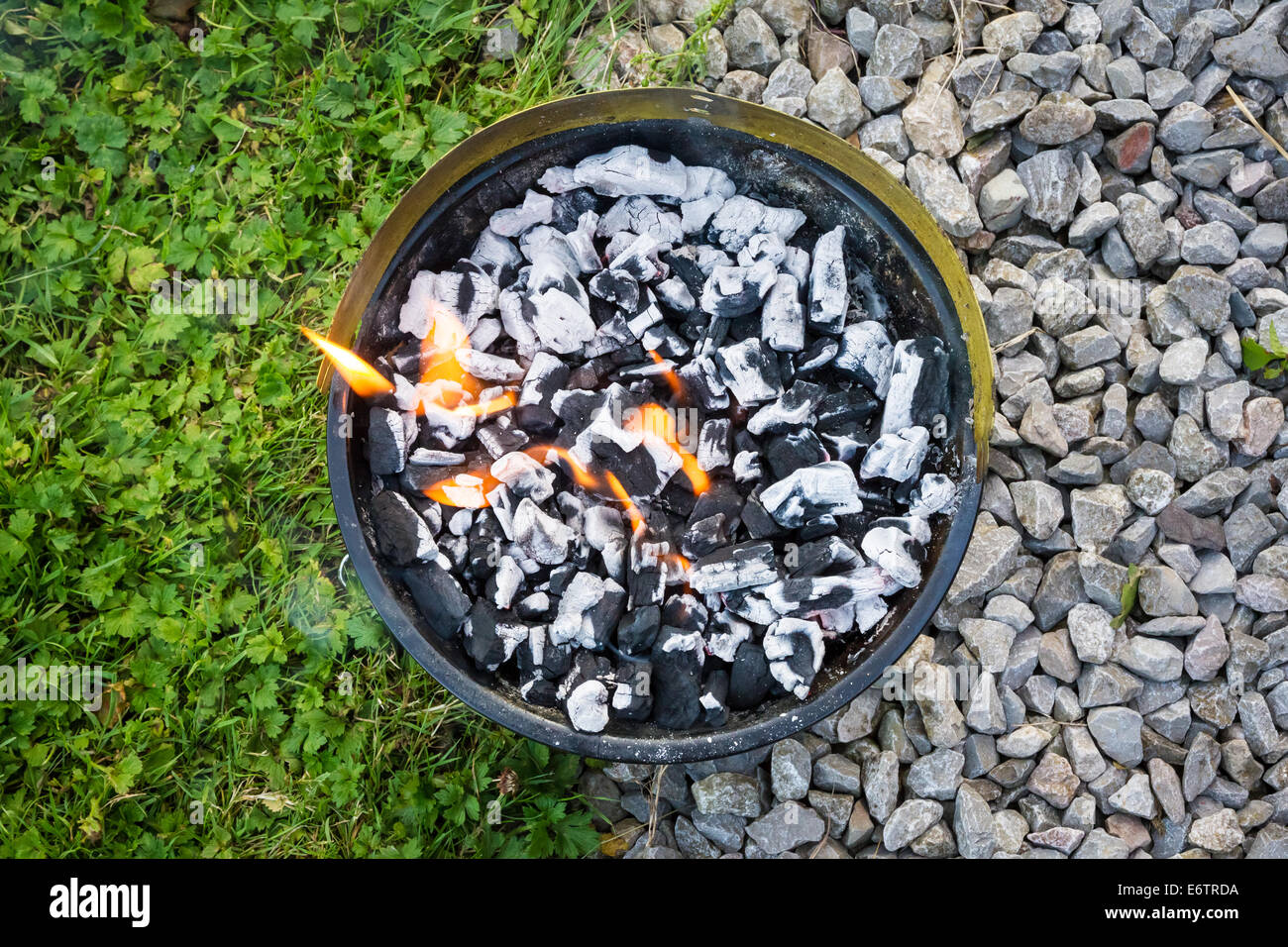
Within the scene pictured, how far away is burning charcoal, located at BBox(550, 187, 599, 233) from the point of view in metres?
2.06

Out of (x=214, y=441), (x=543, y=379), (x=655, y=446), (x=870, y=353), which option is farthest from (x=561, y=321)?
(x=214, y=441)

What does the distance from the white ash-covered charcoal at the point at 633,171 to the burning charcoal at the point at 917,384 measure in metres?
0.60

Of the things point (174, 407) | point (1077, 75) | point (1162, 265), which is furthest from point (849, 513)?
point (174, 407)

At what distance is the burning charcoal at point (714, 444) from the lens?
6.47ft

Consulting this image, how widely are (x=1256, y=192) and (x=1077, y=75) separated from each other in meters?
0.50

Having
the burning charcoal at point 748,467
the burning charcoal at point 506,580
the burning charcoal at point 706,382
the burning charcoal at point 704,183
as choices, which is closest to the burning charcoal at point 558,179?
the burning charcoal at point 704,183

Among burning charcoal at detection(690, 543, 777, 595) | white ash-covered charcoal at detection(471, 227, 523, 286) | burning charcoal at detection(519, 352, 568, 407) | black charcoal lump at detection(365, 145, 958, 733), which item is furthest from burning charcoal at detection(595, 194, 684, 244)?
burning charcoal at detection(690, 543, 777, 595)

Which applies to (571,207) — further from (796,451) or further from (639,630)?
(639,630)

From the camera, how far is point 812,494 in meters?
1.87

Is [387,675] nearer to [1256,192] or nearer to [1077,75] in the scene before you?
[1077,75]

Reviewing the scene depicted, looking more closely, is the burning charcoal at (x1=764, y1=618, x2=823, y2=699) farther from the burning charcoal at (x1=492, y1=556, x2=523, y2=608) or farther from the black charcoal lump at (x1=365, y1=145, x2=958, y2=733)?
the burning charcoal at (x1=492, y1=556, x2=523, y2=608)

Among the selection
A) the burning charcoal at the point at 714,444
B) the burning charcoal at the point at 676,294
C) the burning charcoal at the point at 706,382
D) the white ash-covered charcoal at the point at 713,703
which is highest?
the burning charcoal at the point at 676,294

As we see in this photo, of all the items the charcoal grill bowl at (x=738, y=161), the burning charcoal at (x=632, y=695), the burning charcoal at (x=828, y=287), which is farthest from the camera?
the burning charcoal at (x=828, y=287)

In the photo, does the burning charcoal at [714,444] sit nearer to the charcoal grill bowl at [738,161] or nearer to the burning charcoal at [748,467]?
the burning charcoal at [748,467]
